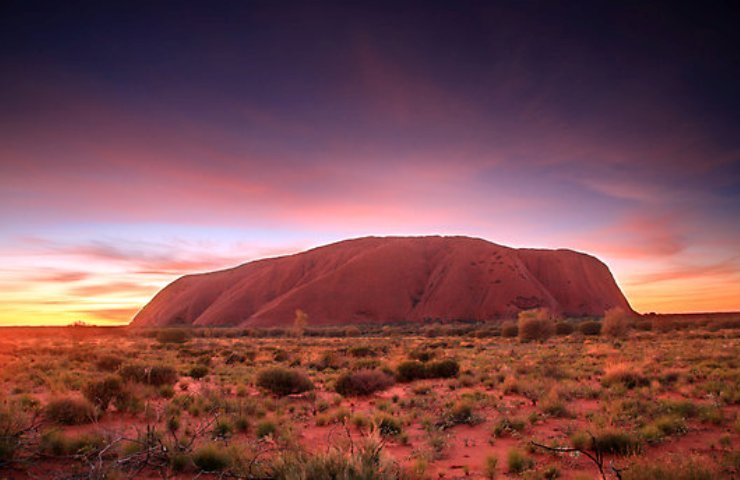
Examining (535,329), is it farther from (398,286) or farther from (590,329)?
(398,286)

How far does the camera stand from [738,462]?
21.5ft

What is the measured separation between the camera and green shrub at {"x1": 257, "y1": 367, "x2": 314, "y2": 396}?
13.4 metres

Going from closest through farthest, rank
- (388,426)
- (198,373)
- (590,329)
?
(388,426) → (198,373) → (590,329)

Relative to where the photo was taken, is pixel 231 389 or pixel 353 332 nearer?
pixel 231 389

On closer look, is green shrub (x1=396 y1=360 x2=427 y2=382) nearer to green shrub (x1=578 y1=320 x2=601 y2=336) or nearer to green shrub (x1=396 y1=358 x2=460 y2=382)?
green shrub (x1=396 y1=358 x2=460 y2=382)

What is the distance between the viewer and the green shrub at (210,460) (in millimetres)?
6820

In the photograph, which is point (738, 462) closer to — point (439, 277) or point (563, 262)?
point (439, 277)

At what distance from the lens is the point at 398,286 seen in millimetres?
79625

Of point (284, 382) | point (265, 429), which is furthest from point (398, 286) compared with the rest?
point (265, 429)

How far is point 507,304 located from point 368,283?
23.5 metres

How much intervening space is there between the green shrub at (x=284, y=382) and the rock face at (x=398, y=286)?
58.2m

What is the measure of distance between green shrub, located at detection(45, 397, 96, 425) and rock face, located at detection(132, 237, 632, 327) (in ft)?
204

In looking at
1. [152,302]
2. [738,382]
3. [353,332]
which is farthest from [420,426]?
[152,302]

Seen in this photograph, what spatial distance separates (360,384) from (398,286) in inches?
2614
